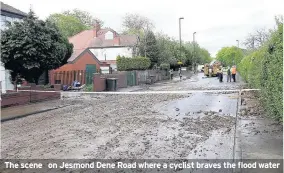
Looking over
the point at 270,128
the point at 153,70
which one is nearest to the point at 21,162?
the point at 270,128

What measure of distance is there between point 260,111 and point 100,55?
141ft

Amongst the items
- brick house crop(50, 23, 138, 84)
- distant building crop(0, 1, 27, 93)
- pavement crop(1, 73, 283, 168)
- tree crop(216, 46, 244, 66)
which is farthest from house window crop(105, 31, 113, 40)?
pavement crop(1, 73, 283, 168)

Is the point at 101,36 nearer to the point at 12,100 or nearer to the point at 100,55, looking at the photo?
the point at 100,55

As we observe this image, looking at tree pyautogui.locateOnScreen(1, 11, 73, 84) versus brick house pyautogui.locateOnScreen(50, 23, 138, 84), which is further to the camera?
brick house pyautogui.locateOnScreen(50, 23, 138, 84)

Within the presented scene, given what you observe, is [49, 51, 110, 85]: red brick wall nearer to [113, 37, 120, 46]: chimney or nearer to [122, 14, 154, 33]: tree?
[113, 37, 120, 46]: chimney

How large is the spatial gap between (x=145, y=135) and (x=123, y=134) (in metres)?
0.63

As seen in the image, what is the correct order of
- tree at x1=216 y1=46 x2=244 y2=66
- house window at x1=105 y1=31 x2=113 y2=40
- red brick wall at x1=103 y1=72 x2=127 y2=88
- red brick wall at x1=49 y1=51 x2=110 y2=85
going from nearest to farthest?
red brick wall at x1=49 y1=51 x2=110 y2=85 → red brick wall at x1=103 y1=72 x2=127 y2=88 → house window at x1=105 y1=31 x2=113 y2=40 → tree at x1=216 y1=46 x2=244 y2=66

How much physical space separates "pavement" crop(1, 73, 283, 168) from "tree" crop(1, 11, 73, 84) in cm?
454

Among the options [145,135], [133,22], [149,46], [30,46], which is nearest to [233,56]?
[133,22]

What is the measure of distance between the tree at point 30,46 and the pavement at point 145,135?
179 inches

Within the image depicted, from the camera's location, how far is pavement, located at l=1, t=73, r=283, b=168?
664cm

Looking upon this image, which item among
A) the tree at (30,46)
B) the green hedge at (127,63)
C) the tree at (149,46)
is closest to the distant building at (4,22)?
the tree at (30,46)

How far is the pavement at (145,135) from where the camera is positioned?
664 centimetres

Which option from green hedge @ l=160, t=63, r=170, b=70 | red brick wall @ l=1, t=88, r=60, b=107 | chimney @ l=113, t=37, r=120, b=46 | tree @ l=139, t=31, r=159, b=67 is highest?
chimney @ l=113, t=37, r=120, b=46
